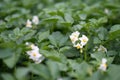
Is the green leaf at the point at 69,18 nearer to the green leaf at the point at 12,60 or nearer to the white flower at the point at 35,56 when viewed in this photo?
the white flower at the point at 35,56

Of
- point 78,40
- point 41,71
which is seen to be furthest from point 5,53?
point 78,40

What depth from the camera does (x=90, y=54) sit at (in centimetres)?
194

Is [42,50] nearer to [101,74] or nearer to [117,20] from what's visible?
[101,74]

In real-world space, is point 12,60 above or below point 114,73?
above

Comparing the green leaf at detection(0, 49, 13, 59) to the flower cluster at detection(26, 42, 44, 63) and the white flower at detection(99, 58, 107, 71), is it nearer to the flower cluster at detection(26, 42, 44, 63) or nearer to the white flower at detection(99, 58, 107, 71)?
the flower cluster at detection(26, 42, 44, 63)

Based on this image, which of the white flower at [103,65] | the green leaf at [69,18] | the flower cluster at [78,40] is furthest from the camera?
the green leaf at [69,18]

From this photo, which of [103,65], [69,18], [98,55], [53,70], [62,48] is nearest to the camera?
[53,70]

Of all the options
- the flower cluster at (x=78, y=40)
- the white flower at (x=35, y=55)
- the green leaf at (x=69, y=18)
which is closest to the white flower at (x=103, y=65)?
the flower cluster at (x=78, y=40)

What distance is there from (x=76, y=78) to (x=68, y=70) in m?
0.11

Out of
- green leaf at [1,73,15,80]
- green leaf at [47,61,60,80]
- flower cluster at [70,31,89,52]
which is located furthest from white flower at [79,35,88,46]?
green leaf at [1,73,15,80]

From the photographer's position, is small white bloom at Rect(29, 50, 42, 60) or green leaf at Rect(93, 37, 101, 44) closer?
small white bloom at Rect(29, 50, 42, 60)

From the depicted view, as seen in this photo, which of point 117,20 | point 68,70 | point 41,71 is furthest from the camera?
point 117,20

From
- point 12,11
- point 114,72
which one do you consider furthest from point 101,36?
point 12,11

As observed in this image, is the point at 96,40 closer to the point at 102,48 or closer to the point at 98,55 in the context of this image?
the point at 102,48
